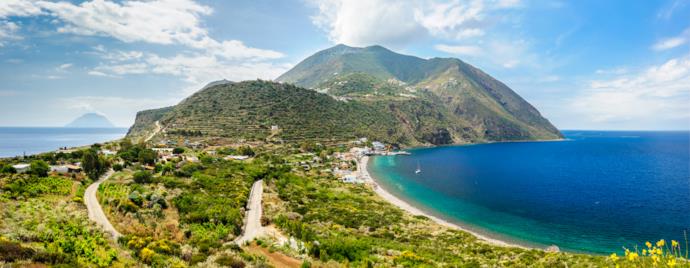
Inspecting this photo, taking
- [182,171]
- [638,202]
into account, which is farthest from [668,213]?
[182,171]

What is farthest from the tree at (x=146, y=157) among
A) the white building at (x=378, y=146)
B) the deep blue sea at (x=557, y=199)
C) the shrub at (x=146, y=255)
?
the white building at (x=378, y=146)

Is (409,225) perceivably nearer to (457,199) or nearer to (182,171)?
(457,199)

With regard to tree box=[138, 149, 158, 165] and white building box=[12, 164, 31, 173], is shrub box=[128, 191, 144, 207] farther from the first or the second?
tree box=[138, 149, 158, 165]

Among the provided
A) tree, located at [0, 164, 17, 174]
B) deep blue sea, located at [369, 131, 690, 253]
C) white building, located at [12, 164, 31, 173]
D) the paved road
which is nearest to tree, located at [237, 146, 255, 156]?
the paved road

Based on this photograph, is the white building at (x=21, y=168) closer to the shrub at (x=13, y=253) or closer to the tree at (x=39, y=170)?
the tree at (x=39, y=170)

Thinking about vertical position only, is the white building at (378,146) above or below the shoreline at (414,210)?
above

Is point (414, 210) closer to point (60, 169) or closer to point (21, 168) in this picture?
point (60, 169)
